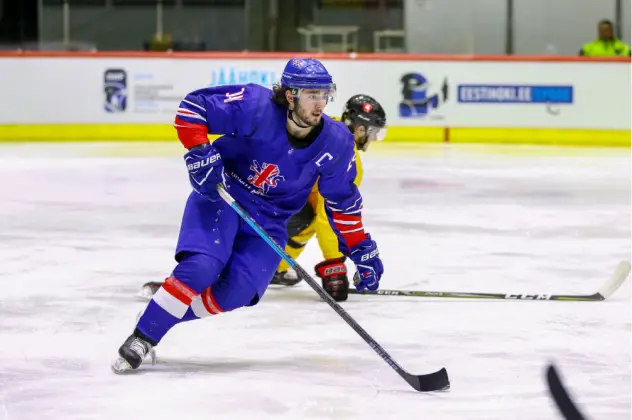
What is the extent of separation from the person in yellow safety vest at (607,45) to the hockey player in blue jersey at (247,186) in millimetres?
8497

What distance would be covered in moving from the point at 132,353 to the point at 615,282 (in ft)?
6.92

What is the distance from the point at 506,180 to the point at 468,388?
18.2ft

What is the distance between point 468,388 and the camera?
10.6 ft

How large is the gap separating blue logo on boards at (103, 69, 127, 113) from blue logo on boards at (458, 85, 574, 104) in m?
3.27

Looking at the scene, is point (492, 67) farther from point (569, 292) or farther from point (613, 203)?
point (569, 292)

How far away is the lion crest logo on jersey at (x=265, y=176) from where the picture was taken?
11.3 feet

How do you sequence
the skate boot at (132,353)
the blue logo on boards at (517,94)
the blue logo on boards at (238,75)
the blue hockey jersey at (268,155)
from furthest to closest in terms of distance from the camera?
the blue logo on boards at (238,75) < the blue logo on boards at (517,94) < the blue hockey jersey at (268,155) < the skate boot at (132,353)

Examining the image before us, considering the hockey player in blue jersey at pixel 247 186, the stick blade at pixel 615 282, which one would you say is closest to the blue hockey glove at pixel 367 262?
the hockey player in blue jersey at pixel 247 186

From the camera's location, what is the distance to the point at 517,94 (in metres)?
11.4

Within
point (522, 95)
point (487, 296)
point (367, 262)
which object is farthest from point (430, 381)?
point (522, 95)

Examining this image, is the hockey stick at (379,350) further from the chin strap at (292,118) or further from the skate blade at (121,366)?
the skate blade at (121,366)

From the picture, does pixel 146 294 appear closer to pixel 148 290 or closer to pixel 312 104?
pixel 148 290

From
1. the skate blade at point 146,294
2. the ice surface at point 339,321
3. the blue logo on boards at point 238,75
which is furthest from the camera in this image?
the blue logo on boards at point 238,75

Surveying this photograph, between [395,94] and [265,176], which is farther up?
[395,94]
